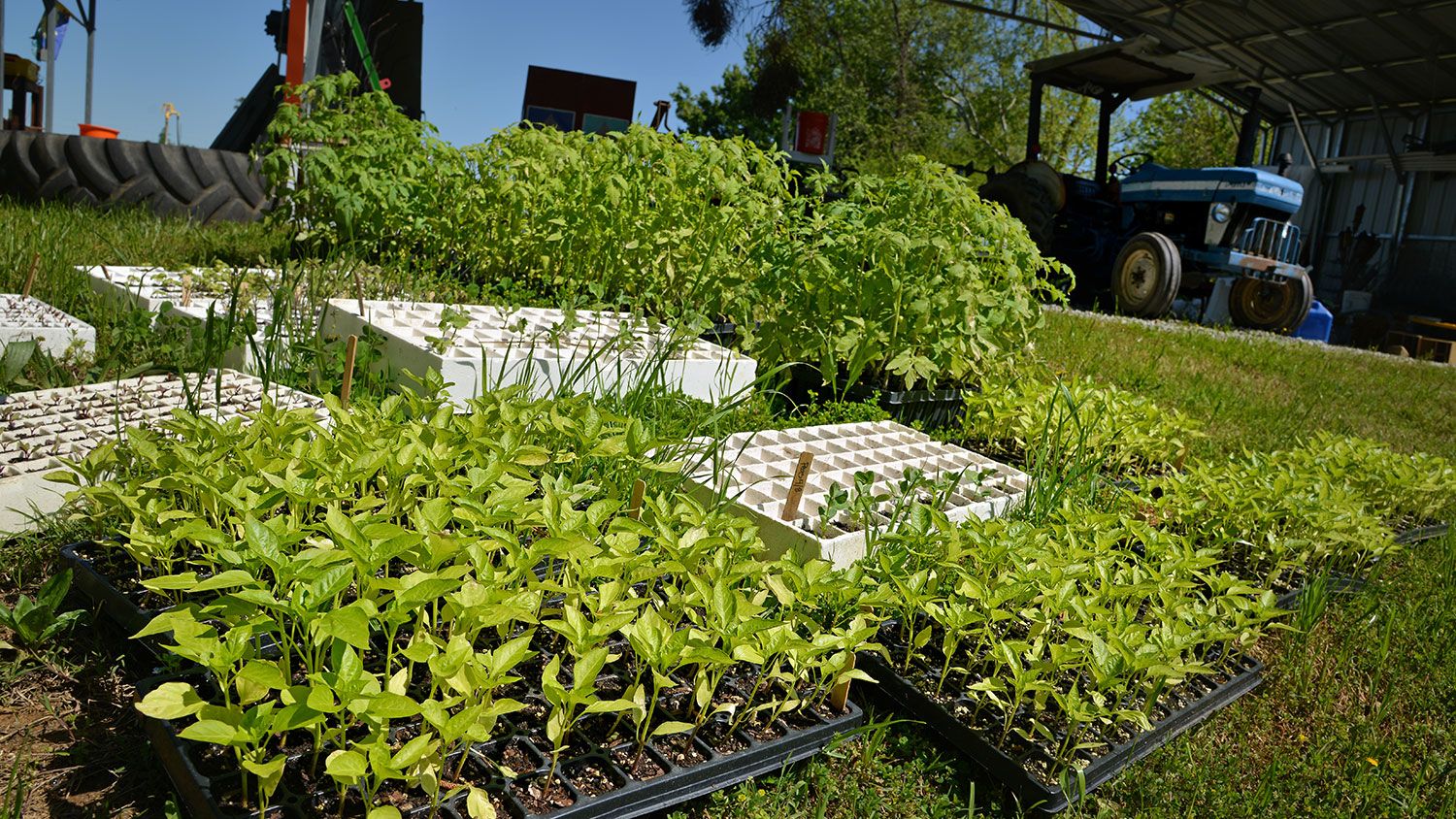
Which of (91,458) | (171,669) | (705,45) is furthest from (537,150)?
(705,45)

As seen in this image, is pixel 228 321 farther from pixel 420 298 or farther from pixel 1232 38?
pixel 1232 38

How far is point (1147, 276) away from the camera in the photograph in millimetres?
9258

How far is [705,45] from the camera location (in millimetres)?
13523

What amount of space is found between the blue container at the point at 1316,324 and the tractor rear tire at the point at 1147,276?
2.65 metres

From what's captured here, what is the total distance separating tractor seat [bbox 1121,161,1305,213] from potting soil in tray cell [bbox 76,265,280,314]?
8.85 meters

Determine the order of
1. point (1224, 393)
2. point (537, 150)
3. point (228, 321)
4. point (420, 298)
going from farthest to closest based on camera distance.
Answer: point (1224, 393) → point (537, 150) → point (420, 298) → point (228, 321)

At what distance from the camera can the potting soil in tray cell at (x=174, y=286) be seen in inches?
145

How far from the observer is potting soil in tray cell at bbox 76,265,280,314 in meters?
3.69

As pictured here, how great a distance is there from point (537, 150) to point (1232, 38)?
12494 millimetres

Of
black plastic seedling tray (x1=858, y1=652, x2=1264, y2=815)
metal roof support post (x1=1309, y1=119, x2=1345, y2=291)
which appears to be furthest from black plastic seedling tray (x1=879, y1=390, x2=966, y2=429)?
metal roof support post (x1=1309, y1=119, x2=1345, y2=291)

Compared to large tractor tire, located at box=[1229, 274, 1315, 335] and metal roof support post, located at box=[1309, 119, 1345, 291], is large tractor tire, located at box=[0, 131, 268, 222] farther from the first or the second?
metal roof support post, located at box=[1309, 119, 1345, 291]

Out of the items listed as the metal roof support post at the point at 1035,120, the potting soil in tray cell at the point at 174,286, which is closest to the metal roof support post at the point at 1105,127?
the metal roof support post at the point at 1035,120

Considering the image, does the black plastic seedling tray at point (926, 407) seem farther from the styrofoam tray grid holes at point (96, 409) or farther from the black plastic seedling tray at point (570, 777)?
the black plastic seedling tray at point (570, 777)

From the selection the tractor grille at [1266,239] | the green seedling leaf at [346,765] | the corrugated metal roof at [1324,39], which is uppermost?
the corrugated metal roof at [1324,39]
